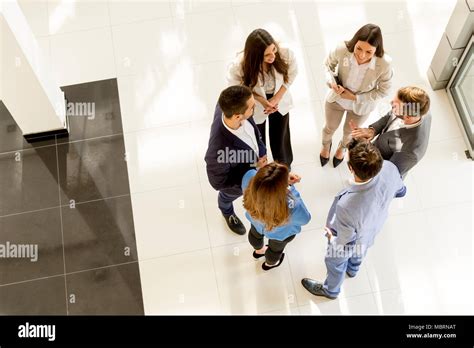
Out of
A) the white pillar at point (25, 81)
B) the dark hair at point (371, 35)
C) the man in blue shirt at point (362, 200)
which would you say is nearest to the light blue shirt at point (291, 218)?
the man in blue shirt at point (362, 200)

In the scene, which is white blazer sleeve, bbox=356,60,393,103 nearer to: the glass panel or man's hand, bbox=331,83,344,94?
man's hand, bbox=331,83,344,94

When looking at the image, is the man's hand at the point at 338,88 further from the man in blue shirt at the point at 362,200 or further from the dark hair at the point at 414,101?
the man in blue shirt at the point at 362,200

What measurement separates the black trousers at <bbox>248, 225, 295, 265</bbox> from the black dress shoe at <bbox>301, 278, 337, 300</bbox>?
32 centimetres

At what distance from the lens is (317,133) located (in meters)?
5.18

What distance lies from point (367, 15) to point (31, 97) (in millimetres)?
3571

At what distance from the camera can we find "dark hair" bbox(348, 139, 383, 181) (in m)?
3.21

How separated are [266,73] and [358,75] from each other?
27.4 inches

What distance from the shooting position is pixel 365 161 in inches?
126

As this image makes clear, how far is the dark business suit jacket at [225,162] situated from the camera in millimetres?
3580

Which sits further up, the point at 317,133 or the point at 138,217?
the point at 317,133

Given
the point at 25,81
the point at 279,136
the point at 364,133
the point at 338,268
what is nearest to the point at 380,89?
the point at 364,133

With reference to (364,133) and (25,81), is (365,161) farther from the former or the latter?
(25,81)
